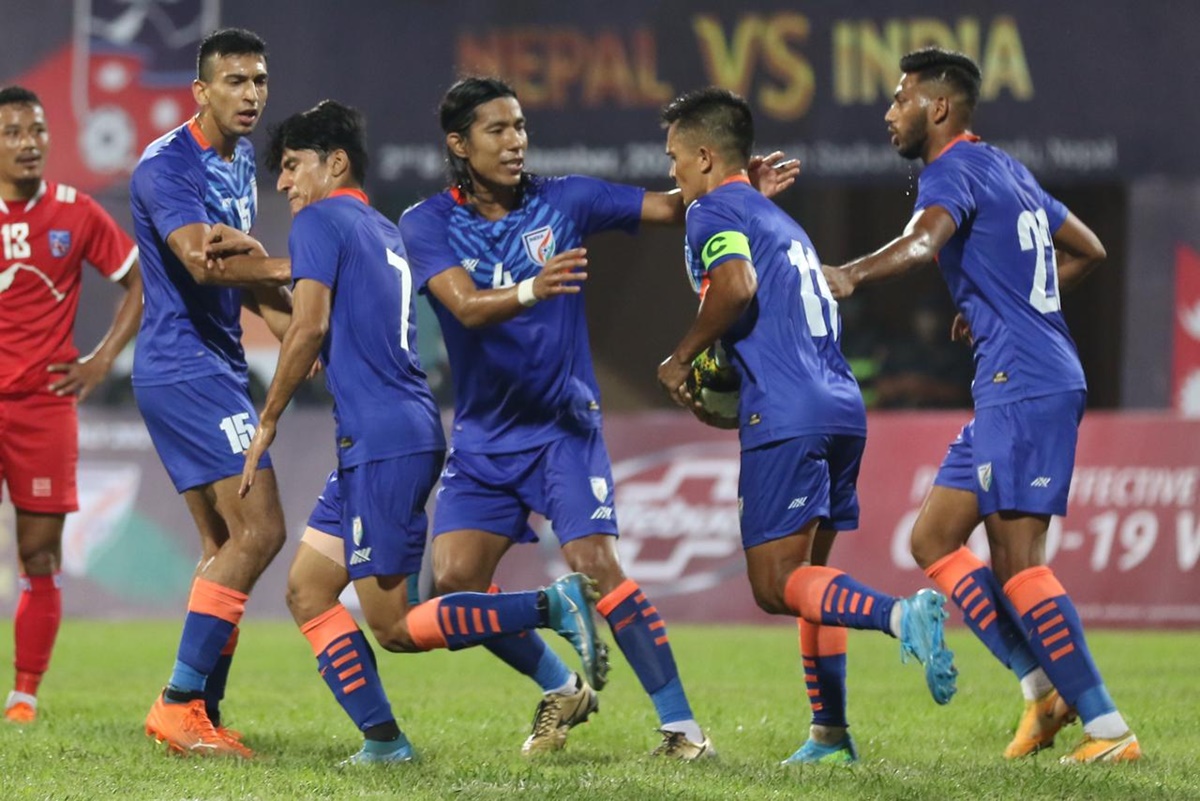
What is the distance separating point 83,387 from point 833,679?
3.64 m

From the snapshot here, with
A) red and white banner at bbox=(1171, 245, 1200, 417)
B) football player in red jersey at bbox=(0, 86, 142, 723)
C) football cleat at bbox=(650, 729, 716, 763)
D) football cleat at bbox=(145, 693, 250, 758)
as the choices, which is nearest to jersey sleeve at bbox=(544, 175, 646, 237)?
football cleat at bbox=(650, 729, 716, 763)

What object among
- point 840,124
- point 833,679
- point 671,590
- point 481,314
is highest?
point 840,124

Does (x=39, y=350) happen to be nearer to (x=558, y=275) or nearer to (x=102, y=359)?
(x=102, y=359)

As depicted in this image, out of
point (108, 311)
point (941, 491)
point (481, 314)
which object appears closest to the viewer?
point (481, 314)

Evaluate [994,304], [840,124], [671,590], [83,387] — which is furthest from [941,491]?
[840,124]

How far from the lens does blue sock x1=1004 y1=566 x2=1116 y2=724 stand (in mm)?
5859

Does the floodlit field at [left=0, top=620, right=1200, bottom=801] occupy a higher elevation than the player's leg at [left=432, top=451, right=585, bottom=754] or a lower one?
lower

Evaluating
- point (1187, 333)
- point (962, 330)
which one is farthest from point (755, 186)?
point (1187, 333)

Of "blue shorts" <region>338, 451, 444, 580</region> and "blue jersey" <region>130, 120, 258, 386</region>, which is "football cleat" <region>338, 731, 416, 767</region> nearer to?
"blue shorts" <region>338, 451, 444, 580</region>

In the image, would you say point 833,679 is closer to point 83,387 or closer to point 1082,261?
point 1082,261

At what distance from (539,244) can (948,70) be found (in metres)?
1.56

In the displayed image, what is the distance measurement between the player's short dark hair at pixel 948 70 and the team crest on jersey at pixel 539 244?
1400 mm

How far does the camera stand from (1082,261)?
6.64 meters

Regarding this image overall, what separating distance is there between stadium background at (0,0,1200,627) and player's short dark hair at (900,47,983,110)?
18.8ft
